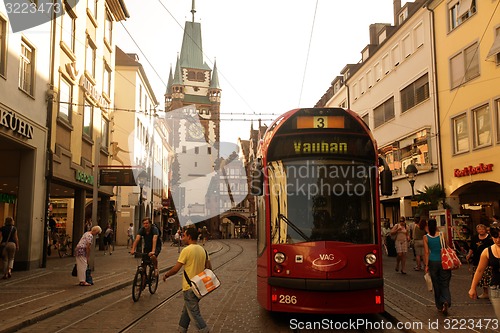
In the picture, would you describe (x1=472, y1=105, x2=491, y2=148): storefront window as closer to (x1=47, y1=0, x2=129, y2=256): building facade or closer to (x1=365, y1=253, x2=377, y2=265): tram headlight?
(x1=47, y1=0, x2=129, y2=256): building facade

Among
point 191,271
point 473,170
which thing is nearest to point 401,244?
point 473,170

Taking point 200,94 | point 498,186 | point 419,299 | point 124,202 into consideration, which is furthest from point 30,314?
point 200,94

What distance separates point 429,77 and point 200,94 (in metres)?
86.5

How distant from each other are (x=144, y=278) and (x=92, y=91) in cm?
1654

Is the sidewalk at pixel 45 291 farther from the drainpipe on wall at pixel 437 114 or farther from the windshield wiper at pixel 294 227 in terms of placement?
the drainpipe on wall at pixel 437 114

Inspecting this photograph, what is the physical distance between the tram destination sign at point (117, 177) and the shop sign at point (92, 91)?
3596mm

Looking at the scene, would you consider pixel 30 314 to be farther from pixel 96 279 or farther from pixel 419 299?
pixel 419 299

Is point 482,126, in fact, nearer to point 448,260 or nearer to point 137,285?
point 448,260

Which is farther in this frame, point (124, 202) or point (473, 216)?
point (124, 202)

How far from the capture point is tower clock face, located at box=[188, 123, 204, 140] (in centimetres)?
10159

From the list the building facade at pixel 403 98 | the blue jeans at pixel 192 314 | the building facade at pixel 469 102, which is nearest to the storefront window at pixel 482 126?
the building facade at pixel 469 102

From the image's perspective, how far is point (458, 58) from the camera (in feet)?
81.6

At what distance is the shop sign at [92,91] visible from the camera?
2422 centimetres

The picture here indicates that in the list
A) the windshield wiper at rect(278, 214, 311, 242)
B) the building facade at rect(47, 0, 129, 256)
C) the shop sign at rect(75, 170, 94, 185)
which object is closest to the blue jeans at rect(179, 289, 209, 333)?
the windshield wiper at rect(278, 214, 311, 242)
